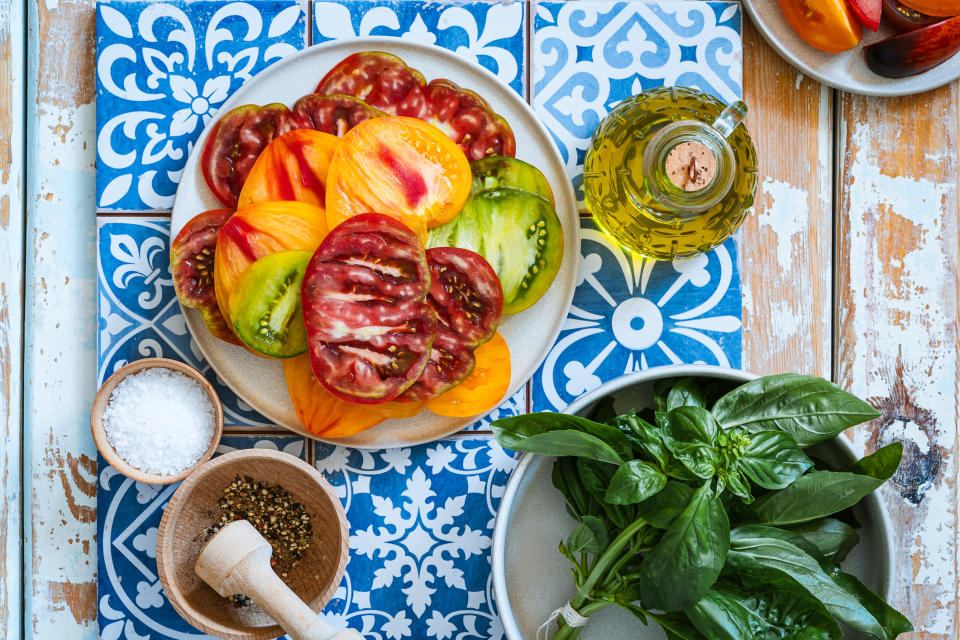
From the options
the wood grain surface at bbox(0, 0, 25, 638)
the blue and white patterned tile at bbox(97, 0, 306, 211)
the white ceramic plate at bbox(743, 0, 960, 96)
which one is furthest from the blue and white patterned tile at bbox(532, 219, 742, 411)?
the wood grain surface at bbox(0, 0, 25, 638)

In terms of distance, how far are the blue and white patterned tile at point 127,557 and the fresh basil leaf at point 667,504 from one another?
0.45 metres

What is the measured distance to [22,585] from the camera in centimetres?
94

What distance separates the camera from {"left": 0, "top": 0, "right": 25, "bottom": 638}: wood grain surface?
36.6 inches

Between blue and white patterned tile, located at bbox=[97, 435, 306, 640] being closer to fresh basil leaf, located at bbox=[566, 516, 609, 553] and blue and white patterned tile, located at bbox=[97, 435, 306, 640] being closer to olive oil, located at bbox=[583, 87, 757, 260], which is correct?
fresh basil leaf, located at bbox=[566, 516, 609, 553]

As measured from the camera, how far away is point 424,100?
0.87m

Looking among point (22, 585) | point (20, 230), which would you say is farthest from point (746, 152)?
point (22, 585)

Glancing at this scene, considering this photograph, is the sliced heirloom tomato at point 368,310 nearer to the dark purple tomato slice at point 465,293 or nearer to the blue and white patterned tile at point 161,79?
the dark purple tomato slice at point 465,293

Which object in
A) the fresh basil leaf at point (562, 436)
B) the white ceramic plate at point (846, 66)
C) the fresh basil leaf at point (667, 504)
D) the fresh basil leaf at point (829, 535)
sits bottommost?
the fresh basil leaf at point (829, 535)

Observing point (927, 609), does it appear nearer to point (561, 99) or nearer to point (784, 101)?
point (784, 101)

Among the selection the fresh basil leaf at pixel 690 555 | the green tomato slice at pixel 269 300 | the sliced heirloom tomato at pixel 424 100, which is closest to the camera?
the fresh basil leaf at pixel 690 555

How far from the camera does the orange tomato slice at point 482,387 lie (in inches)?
33.7

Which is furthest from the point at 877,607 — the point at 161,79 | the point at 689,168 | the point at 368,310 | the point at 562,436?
the point at 161,79

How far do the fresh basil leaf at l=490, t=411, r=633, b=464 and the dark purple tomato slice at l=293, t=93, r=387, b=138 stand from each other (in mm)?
362

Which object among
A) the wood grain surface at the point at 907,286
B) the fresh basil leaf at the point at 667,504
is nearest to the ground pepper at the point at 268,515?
the fresh basil leaf at the point at 667,504
